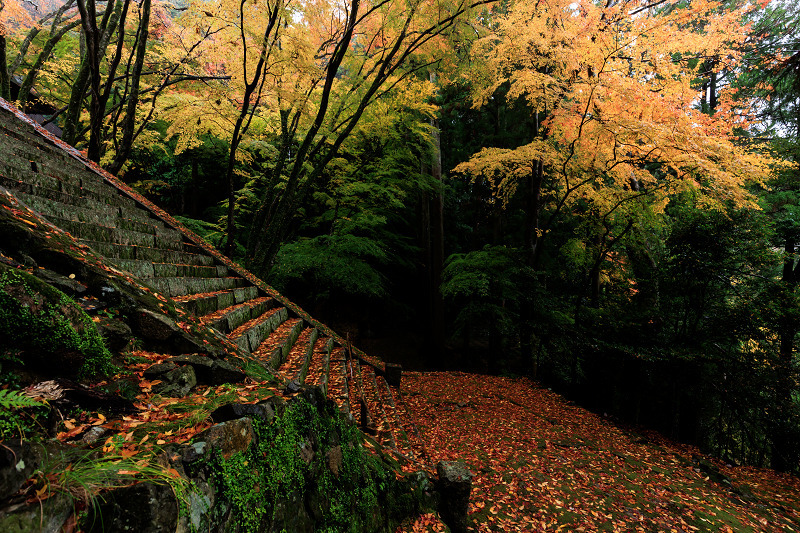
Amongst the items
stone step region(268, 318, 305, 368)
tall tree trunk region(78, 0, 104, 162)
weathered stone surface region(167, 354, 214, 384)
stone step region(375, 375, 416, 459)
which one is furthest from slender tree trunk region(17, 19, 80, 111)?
stone step region(375, 375, 416, 459)

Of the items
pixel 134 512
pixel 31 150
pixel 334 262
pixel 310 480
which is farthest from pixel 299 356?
pixel 334 262

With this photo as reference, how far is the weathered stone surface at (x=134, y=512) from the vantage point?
1.05 m

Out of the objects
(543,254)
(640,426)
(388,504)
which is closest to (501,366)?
(543,254)

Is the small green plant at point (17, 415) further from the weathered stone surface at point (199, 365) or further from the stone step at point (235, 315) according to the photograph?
the stone step at point (235, 315)

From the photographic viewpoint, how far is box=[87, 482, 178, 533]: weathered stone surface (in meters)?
1.05

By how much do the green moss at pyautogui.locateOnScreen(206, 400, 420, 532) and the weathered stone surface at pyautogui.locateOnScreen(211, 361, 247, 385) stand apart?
51 centimetres

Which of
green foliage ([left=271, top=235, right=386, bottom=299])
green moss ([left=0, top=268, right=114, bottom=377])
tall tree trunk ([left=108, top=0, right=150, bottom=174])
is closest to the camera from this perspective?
green moss ([left=0, top=268, right=114, bottom=377])

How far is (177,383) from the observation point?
2.09m

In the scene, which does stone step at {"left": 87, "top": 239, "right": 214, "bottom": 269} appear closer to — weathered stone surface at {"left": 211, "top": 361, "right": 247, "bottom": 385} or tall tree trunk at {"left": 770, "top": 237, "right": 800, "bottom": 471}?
weathered stone surface at {"left": 211, "top": 361, "right": 247, "bottom": 385}

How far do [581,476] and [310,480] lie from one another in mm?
4508

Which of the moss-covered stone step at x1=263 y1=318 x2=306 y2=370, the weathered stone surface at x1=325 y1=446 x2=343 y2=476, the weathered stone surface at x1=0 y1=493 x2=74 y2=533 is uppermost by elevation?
the weathered stone surface at x1=0 y1=493 x2=74 y2=533

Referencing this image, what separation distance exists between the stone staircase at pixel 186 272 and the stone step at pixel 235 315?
1 centimetres

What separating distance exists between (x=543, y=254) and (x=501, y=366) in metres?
5.03

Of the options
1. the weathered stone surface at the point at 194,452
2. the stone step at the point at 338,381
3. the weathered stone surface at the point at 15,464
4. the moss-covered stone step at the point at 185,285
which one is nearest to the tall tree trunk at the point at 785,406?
the stone step at the point at 338,381
